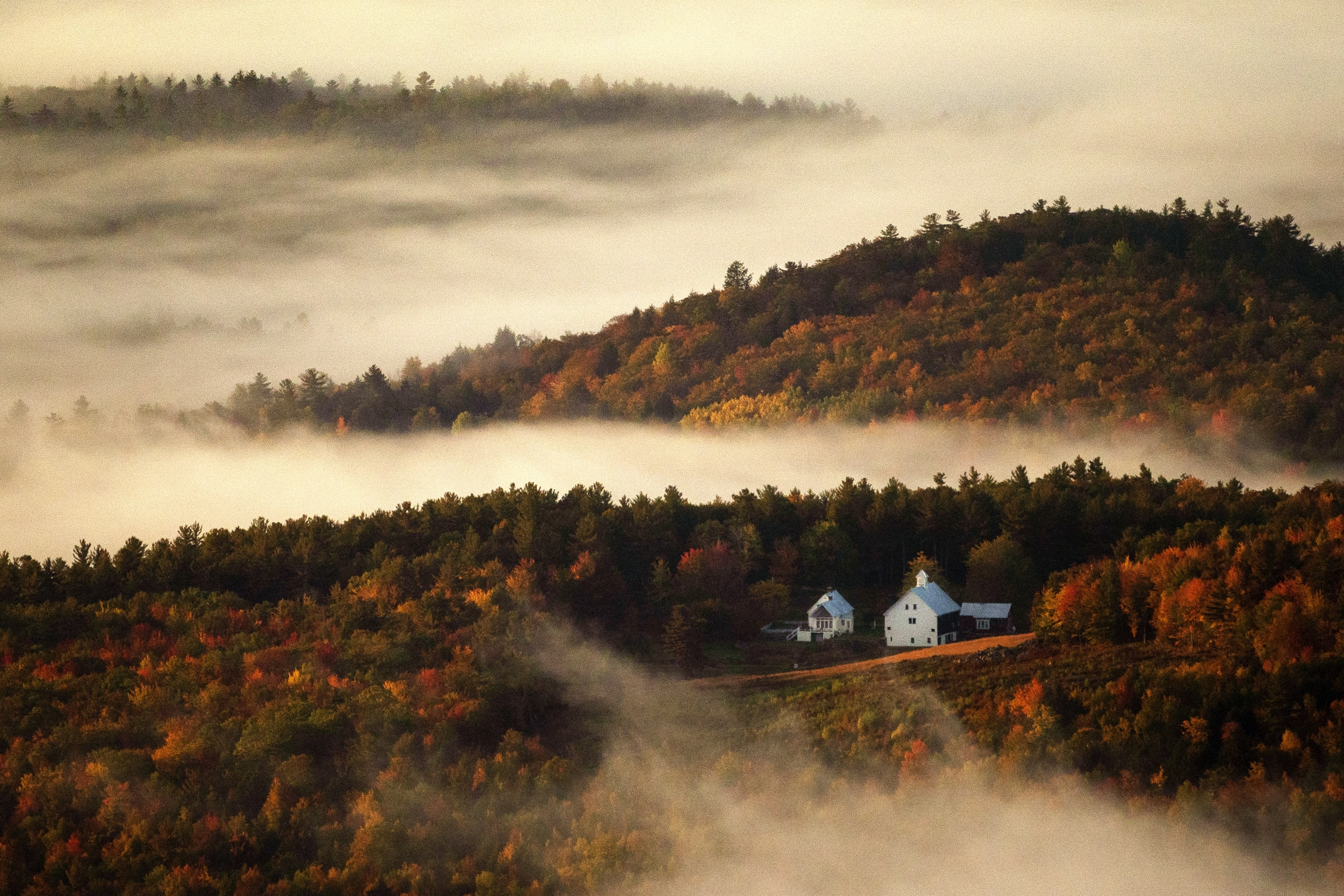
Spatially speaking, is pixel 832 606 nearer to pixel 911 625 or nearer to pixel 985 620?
pixel 911 625

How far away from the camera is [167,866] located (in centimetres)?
8331

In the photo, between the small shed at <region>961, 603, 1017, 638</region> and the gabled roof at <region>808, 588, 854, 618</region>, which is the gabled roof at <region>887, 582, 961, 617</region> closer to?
the small shed at <region>961, 603, 1017, 638</region>

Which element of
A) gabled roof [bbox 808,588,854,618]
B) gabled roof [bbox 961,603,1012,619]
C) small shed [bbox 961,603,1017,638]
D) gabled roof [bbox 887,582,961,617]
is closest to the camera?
gabled roof [bbox 887,582,961,617]

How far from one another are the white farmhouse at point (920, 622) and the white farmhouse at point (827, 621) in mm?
2908

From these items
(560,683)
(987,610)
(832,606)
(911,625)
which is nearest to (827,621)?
(832,606)

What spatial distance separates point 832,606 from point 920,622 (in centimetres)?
633

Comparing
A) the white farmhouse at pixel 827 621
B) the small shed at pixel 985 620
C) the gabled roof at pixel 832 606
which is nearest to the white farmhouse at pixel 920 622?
the small shed at pixel 985 620

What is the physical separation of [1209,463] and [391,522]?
7745cm

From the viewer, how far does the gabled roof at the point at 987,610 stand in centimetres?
10650

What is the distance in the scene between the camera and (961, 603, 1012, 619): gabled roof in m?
106

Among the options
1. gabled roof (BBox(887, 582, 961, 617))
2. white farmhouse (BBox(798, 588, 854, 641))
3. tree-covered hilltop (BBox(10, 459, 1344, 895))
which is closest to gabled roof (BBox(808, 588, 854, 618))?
white farmhouse (BBox(798, 588, 854, 641))

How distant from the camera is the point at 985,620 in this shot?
10656 cm

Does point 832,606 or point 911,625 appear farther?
point 832,606

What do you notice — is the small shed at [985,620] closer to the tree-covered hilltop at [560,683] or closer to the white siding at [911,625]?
the tree-covered hilltop at [560,683]
